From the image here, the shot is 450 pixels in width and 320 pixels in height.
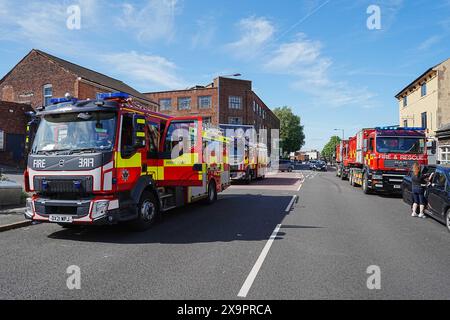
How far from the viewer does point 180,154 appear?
8.77 metres

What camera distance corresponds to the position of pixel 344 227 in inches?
306

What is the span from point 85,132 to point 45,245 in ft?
7.53

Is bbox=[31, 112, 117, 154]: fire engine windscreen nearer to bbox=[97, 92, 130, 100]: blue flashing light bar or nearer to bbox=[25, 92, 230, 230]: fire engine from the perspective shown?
bbox=[25, 92, 230, 230]: fire engine

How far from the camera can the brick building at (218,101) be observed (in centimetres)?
4662

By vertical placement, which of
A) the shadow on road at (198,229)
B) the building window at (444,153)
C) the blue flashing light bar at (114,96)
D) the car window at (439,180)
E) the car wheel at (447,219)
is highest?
the blue flashing light bar at (114,96)

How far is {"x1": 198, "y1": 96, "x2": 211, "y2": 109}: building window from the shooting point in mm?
47469

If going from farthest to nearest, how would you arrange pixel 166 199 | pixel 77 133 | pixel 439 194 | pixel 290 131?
pixel 290 131, pixel 166 199, pixel 439 194, pixel 77 133

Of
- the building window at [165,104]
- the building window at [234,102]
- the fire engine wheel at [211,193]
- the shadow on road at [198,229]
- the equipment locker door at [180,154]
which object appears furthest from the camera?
the building window at [165,104]

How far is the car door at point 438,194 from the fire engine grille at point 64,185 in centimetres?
817

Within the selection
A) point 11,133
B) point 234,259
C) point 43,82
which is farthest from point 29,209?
point 43,82

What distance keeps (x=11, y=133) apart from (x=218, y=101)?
1066 inches

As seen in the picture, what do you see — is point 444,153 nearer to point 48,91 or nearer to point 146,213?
point 146,213

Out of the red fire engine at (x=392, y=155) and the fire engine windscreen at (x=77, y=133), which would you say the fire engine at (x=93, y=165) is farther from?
the red fire engine at (x=392, y=155)

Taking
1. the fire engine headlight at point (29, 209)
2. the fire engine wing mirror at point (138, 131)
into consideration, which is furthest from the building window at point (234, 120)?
the fire engine headlight at point (29, 209)
